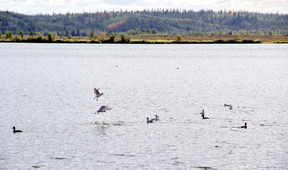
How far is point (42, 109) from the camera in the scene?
109ft

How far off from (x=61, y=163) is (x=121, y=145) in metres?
3.94

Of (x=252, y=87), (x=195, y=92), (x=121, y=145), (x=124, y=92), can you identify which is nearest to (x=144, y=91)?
(x=124, y=92)

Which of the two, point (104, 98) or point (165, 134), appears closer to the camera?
point (165, 134)

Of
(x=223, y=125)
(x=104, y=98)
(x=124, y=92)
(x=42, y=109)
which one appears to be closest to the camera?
(x=223, y=125)

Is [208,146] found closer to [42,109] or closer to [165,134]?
[165,134]

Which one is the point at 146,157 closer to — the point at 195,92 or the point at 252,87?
the point at 195,92

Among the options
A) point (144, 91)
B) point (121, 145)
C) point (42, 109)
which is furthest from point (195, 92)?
point (121, 145)

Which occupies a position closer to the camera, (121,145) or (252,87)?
(121,145)

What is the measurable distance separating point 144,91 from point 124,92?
2.25 metres

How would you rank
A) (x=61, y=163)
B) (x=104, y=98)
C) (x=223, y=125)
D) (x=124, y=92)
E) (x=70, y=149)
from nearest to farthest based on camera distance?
(x=61, y=163)
(x=70, y=149)
(x=223, y=125)
(x=104, y=98)
(x=124, y=92)

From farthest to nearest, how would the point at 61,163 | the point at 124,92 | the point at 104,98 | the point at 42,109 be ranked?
the point at 124,92
the point at 104,98
the point at 42,109
the point at 61,163

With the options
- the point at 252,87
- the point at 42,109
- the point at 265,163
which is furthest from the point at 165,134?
the point at 252,87

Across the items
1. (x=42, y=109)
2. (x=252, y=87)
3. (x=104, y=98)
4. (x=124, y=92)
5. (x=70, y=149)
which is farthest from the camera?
(x=252, y=87)

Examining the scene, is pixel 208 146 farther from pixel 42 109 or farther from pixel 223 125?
pixel 42 109
